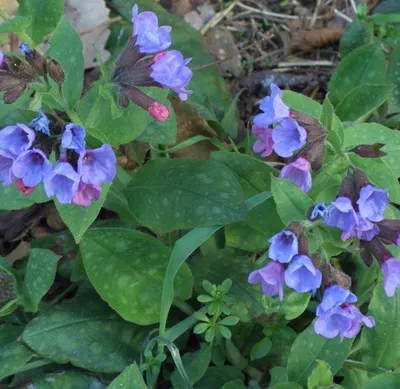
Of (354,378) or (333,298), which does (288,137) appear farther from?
(354,378)

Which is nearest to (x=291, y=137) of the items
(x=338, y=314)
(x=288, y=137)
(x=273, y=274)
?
(x=288, y=137)

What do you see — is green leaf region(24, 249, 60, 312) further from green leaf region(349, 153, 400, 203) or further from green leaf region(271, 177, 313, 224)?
green leaf region(349, 153, 400, 203)

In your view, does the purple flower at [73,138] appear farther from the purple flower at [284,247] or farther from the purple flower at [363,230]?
the purple flower at [363,230]

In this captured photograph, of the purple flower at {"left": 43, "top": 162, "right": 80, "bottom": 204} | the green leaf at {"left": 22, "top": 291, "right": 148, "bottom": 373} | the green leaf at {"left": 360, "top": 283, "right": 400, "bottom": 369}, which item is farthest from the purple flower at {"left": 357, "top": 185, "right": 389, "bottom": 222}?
the green leaf at {"left": 22, "top": 291, "right": 148, "bottom": 373}

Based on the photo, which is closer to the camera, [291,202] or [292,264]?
[292,264]

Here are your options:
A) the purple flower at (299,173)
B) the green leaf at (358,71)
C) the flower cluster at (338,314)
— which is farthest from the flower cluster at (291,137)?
the green leaf at (358,71)

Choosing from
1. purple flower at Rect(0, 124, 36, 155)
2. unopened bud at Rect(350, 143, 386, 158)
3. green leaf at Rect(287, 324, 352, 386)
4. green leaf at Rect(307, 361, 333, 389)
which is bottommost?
green leaf at Rect(287, 324, 352, 386)
